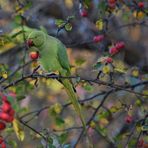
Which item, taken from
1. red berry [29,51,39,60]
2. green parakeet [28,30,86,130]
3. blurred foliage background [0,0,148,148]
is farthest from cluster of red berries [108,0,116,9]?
red berry [29,51,39,60]

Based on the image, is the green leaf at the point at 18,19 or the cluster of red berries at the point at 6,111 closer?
the cluster of red berries at the point at 6,111

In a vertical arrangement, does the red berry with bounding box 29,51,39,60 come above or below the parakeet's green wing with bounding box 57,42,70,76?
above

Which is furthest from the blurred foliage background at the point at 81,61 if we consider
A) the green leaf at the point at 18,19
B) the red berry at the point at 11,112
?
the red berry at the point at 11,112

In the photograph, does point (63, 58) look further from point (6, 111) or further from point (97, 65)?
point (6, 111)

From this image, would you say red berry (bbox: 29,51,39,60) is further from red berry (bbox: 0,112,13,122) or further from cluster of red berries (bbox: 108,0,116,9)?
red berry (bbox: 0,112,13,122)

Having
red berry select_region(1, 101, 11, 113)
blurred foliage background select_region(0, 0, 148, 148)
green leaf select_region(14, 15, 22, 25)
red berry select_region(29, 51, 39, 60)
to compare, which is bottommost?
blurred foliage background select_region(0, 0, 148, 148)

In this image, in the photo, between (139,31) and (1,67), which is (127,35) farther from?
(1,67)

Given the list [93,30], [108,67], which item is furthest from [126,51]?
[108,67]

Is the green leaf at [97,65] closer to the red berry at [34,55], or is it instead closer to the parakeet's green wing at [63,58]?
the parakeet's green wing at [63,58]

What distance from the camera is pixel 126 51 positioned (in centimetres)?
448

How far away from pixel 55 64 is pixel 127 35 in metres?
2.14

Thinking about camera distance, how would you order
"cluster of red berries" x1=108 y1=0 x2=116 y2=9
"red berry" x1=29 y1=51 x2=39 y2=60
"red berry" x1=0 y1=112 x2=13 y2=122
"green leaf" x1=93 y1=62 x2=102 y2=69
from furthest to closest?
"cluster of red berries" x1=108 y1=0 x2=116 y2=9 < "red berry" x1=29 y1=51 x2=39 y2=60 < "green leaf" x1=93 y1=62 x2=102 y2=69 < "red berry" x1=0 y1=112 x2=13 y2=122

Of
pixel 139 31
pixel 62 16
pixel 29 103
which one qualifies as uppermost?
pixel 62 16

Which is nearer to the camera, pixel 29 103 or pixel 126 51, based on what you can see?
pixel 126 51
